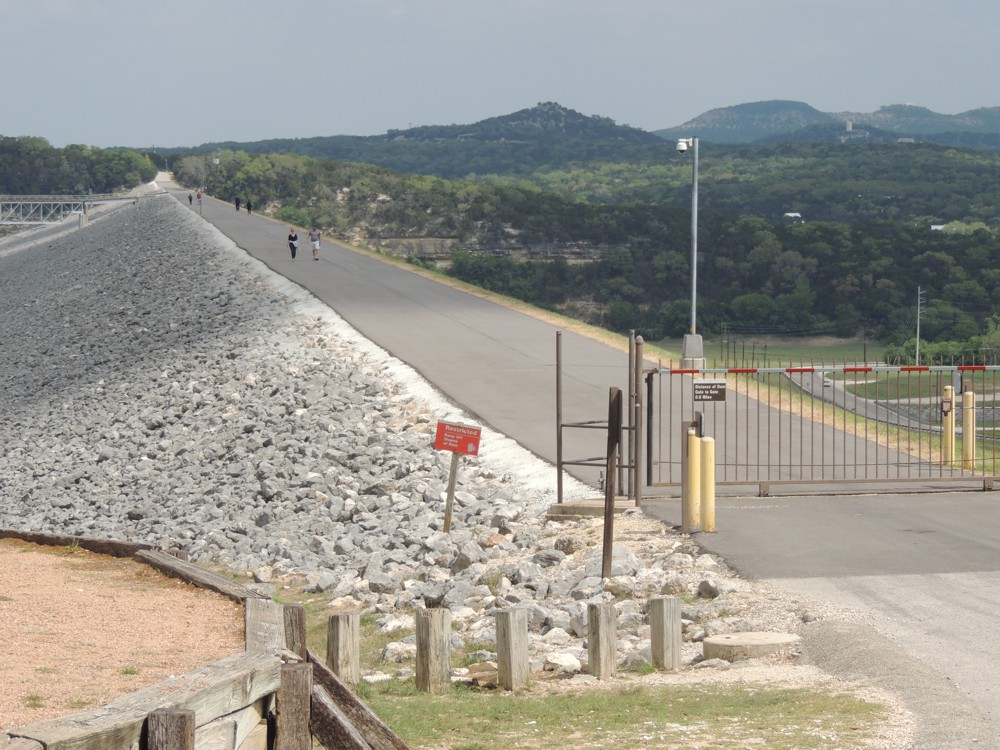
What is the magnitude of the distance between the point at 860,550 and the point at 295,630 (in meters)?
6.86

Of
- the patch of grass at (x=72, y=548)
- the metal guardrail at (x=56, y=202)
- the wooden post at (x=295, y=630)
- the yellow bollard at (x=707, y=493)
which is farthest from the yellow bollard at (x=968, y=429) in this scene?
the metal guardrail at (x=56, y=202)

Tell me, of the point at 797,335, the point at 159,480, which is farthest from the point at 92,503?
the point at 797,335

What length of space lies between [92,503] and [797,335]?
70710mm

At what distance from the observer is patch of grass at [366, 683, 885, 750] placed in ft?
26.0

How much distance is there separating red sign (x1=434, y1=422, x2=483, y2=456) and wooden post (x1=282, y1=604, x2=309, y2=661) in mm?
7588

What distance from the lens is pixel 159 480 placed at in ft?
77.6

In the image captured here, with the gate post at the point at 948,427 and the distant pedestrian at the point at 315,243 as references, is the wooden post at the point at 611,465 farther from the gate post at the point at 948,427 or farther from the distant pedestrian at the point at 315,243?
the distant pedestrian at the point at 315,243

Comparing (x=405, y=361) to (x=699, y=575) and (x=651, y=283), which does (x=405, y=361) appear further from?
(x=651, y=283)

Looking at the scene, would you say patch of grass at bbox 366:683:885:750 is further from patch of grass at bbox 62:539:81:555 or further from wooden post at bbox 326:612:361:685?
patch of grass at bbox 62:539:81:555

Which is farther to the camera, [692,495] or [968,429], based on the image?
[968,429]

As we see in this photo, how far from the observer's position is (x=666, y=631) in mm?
9844

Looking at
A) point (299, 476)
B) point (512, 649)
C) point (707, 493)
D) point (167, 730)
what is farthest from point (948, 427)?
point (167, 730)

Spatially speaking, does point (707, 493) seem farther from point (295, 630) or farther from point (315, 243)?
point (315, 243)

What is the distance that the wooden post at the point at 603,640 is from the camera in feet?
31.8
